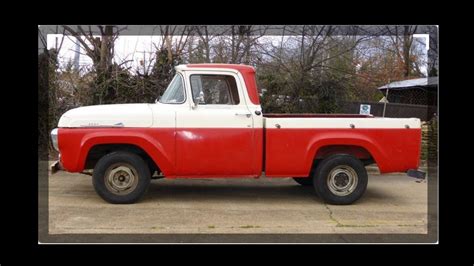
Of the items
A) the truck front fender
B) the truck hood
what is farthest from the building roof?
the truck hood

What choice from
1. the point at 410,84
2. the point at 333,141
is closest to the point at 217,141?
the point at 333,141

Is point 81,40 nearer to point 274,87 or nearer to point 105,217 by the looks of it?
point 274,87

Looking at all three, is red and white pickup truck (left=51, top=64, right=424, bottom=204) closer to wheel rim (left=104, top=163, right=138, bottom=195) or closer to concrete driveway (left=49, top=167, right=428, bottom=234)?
wheel rim (left=104, top=163, right=138, bottom=195)

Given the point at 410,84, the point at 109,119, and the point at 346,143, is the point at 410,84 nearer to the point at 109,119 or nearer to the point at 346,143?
the point at 346,143

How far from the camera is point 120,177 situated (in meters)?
7.68

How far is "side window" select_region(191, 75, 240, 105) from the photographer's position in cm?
777

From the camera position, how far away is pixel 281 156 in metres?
7.68

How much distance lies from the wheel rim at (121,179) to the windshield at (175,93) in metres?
1.18

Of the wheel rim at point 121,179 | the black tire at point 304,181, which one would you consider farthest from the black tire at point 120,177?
the black tire at point 304,181

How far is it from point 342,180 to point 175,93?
2.95 meters

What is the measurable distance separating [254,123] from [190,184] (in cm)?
241

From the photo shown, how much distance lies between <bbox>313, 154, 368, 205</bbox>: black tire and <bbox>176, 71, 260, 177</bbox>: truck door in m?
1.05

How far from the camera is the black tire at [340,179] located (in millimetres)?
7820

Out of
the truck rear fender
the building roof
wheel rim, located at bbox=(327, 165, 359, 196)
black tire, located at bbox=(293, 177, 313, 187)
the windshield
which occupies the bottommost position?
black tire, located at bbox=(293, 177, 313, 187)
